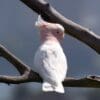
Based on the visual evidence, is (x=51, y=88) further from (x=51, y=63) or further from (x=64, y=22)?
(x=64, y=22)

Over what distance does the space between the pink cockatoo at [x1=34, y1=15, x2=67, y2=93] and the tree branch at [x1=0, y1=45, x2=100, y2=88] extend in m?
0.04

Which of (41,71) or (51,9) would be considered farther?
(51,9)

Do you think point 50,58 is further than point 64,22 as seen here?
No

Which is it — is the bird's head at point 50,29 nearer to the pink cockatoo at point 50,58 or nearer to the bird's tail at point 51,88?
the pink cockatoo at point 50,58

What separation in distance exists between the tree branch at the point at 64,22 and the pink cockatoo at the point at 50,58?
0.12ft

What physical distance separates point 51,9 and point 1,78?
0.71ft

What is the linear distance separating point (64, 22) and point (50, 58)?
14 cm

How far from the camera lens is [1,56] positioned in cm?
180

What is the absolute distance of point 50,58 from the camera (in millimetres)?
1602

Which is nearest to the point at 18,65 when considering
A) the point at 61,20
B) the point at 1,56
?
the point at 1,56

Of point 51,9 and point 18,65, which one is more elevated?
point 51,9

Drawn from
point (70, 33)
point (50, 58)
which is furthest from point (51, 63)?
point (70, 33)

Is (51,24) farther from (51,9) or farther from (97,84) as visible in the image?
(97,84)

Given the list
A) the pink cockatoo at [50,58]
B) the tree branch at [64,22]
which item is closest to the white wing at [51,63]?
the pink cockatoo at [50,58]
